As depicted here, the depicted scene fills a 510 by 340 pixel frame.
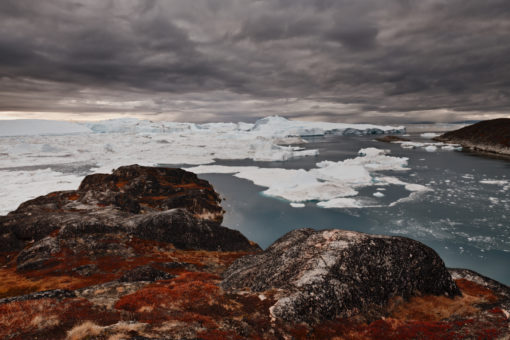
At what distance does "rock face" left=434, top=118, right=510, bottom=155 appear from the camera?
12314 cm

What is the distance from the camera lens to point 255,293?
42.0 feet

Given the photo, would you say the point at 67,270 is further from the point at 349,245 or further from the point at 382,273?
the point at 382,273

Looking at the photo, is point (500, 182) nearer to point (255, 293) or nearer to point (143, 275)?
point (255, 293)

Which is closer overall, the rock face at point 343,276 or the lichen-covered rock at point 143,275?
the rock face at point 343,276

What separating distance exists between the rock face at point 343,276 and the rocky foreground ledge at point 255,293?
2.1 inches

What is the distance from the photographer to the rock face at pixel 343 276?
11.5 meters

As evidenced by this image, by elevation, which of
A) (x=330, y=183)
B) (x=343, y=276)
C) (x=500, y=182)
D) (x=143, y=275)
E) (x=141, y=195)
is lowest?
(x=141, y=195)

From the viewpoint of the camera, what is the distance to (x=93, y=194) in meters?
41.8

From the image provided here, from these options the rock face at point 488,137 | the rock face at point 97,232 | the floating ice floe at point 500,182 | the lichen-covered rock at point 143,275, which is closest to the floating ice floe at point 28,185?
the rock face at point 97,232

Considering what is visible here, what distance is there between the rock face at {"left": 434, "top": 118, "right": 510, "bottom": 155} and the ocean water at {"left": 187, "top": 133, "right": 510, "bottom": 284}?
74890 mm

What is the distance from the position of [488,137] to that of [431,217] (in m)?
140

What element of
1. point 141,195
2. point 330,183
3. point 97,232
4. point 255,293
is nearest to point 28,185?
point 141,195

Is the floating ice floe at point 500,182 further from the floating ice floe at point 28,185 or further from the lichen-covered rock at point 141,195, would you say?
the floating ice floe at point 28,185

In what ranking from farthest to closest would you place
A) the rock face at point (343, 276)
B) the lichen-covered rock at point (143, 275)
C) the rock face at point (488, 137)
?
the rock face at point (488, 137) < the lichen-covered rock at point (143, 275) < the rock face at point (343, 276)
